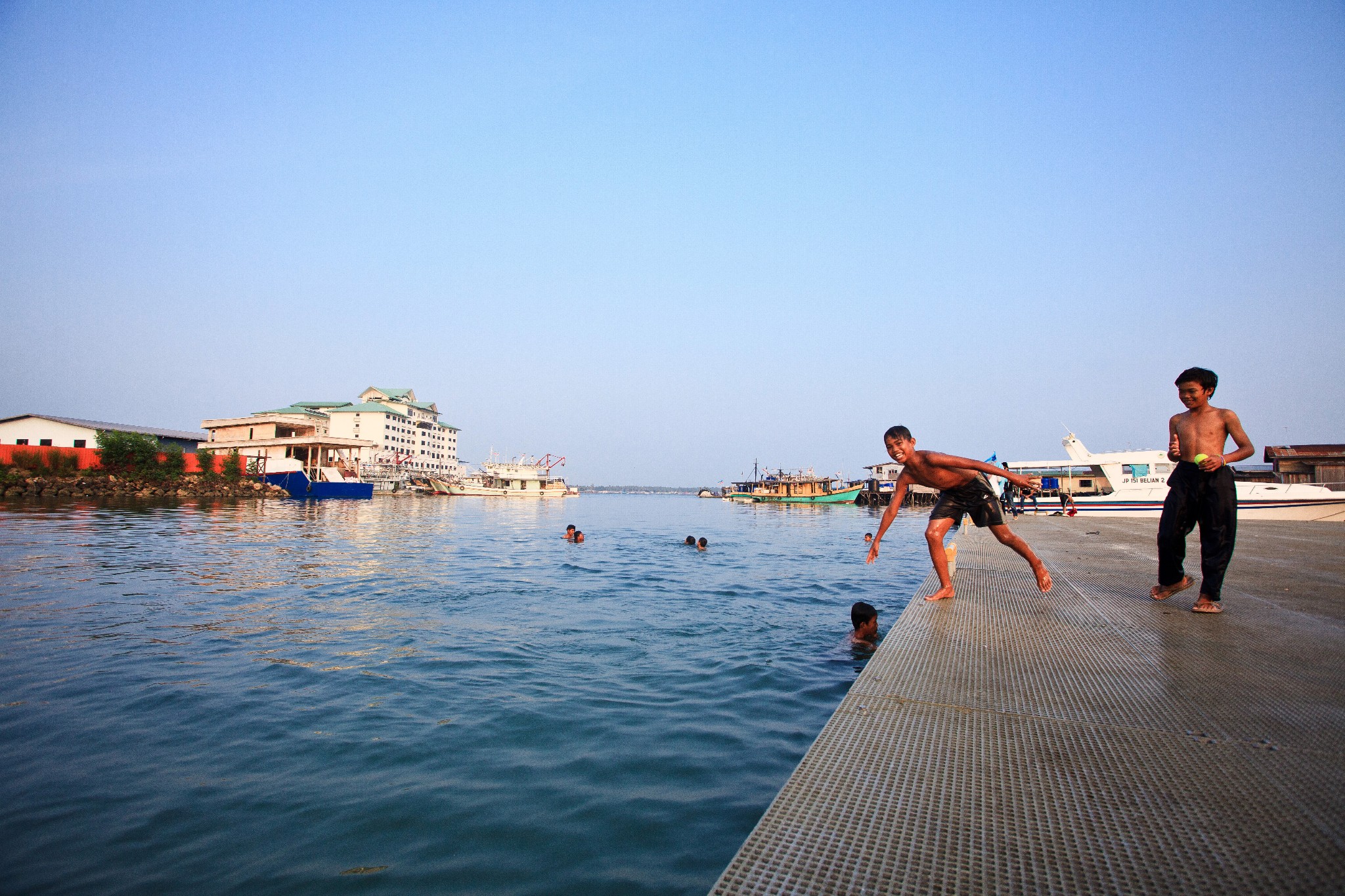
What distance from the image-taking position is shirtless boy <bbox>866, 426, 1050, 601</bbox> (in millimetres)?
5762

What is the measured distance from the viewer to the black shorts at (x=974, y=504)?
5898 millimetres

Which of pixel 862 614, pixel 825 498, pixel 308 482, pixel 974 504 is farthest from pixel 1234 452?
pixel 825 498

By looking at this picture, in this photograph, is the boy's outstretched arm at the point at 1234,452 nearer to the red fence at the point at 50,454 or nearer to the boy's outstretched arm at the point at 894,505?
the boy's outstretched arm at the point at 894,505

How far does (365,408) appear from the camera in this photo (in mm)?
99812

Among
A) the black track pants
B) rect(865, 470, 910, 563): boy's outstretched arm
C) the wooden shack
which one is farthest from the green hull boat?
the black track pants

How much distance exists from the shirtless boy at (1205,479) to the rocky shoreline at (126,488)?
159ft

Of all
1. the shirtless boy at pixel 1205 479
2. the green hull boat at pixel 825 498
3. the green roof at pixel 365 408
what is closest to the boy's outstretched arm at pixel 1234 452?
the shirtless boy at pixel 1205 479

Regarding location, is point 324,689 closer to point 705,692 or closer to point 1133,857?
point 705,692

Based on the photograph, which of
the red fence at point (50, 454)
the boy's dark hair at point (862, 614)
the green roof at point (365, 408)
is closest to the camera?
the boy's dark hair at point (862, 614)

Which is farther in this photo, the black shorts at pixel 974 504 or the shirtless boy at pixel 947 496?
the black shorts at pixel 974 504

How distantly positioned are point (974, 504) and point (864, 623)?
6.51 ft

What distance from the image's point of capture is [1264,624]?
450 centimetres


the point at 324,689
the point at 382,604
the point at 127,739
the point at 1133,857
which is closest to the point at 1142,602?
the point at 1133,857

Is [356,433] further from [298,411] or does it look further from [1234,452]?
[1234,452]
